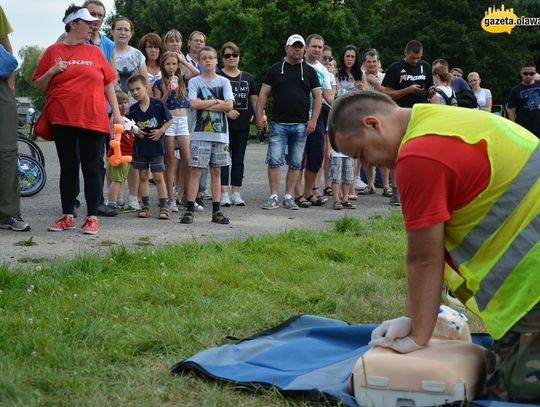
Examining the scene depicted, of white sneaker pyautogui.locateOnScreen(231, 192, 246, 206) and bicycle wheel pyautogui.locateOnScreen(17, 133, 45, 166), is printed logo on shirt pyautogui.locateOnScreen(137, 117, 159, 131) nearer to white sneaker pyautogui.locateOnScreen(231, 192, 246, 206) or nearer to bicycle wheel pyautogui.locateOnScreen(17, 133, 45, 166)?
white sneaker pyautogui.locateOnScreen(231, 192, 246, 206)

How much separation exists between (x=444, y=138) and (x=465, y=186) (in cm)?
22

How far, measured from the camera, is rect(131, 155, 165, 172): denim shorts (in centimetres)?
895

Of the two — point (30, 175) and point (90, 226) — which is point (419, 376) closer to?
point (90, 226)

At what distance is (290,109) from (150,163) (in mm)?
1901

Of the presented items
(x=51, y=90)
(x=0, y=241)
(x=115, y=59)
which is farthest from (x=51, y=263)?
(x=115, y=59)

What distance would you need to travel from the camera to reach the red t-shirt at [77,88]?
728 cm

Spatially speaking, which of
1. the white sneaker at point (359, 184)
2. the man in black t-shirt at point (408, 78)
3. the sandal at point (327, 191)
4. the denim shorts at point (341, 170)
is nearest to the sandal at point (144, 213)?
the denim shorts at point (341, 170)

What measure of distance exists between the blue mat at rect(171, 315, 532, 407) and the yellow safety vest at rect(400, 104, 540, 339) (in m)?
0.44

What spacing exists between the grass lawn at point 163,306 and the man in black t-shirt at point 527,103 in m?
8.03

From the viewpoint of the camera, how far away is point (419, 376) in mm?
3361

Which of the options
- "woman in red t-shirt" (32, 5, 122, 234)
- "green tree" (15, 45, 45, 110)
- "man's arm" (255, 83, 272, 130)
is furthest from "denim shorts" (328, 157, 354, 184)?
"green tree" (15, 45, 45, 110)

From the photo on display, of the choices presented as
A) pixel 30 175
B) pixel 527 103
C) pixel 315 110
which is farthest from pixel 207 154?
pixel 527 103

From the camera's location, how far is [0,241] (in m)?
6.98

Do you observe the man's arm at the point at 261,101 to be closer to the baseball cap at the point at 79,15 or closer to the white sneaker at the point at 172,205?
the white sneaker at the point at 172,205
